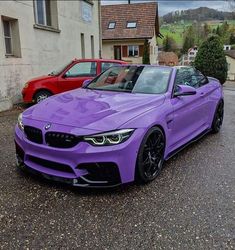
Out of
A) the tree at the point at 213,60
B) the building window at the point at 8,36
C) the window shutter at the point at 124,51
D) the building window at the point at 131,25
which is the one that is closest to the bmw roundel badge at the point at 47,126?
the building window at the point at 8,36

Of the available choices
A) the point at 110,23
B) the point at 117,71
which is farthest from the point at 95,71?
the point at 110,23

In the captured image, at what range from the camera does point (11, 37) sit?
412 inches

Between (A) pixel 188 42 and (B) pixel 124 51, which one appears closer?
(B) pixel 124 51

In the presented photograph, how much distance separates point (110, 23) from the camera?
34188 millimetres

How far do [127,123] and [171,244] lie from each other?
1.36 metres

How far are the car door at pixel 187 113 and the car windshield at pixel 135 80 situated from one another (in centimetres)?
23

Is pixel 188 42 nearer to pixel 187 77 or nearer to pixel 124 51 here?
pixel 124 51

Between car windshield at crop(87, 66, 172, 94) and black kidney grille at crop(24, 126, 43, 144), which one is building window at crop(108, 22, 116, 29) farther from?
black kidney grille at crop(24, 126, 43, 144)

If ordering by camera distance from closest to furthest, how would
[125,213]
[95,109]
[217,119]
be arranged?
[125,213] → [95,109] → [217,119]

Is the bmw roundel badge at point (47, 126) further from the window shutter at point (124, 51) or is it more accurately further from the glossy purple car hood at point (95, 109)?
the window shutter at point (124, 51)

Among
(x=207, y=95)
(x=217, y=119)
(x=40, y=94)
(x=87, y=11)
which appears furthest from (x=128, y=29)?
(x=207, y=95)

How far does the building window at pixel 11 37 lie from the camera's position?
1024 cm

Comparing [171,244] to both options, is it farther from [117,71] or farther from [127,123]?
[117,71]

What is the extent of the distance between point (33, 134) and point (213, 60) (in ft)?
49.4
